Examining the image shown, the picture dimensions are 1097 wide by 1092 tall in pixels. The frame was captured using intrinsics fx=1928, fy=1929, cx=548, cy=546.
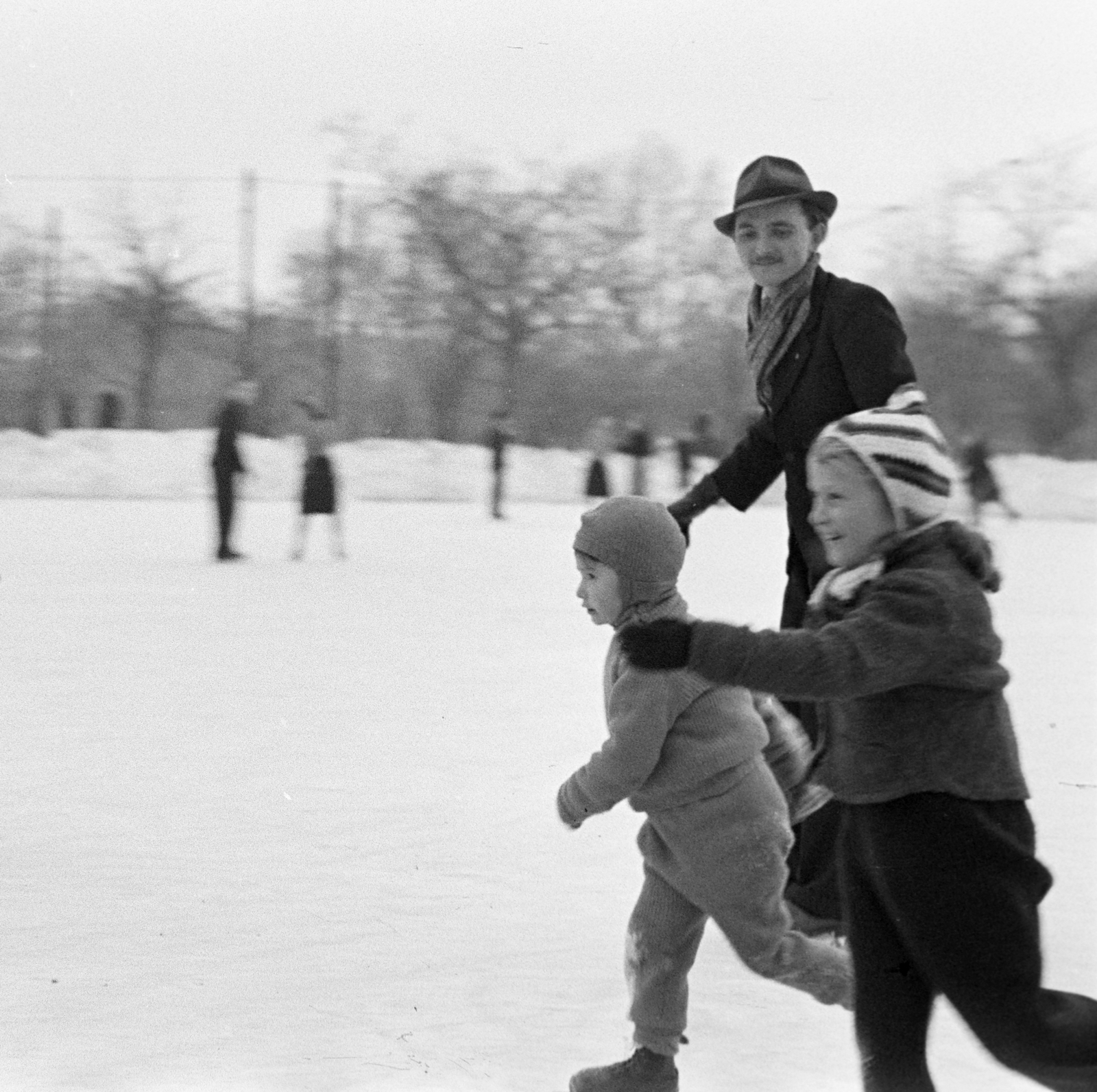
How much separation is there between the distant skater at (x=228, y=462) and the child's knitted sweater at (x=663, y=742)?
35.7 ft

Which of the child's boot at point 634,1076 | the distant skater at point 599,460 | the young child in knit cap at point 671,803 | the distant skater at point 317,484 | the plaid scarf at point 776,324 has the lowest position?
the distant skater at point 599,460

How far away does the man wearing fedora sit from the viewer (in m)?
3.52

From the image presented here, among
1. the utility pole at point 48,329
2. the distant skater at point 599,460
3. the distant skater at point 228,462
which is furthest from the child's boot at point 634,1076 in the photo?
the utility pole at point 48,329

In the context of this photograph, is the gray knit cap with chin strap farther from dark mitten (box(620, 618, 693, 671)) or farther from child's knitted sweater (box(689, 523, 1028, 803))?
dark mitten (box(620, 618, 693, 671))

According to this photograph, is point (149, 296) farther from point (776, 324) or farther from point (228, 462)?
point (776, 324)

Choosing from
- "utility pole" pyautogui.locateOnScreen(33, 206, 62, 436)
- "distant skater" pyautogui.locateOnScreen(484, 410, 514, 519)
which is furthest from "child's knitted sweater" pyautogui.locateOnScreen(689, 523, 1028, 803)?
"utility pole" pyautogui.locateOnScreen(33, 206, 62, 436)

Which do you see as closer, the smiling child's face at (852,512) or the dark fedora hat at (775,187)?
the smiling child's face at (852,512)

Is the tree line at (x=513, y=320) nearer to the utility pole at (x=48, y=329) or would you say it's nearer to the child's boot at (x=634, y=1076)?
the utility pole at (x=48, y=329)

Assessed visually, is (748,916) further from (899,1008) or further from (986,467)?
(986,467)

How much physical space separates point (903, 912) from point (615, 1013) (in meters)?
1.07

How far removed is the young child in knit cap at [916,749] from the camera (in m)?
2.30

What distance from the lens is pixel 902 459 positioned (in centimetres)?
249

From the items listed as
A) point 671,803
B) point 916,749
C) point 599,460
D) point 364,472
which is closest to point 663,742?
point 671,803

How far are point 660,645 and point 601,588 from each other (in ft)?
1.91
